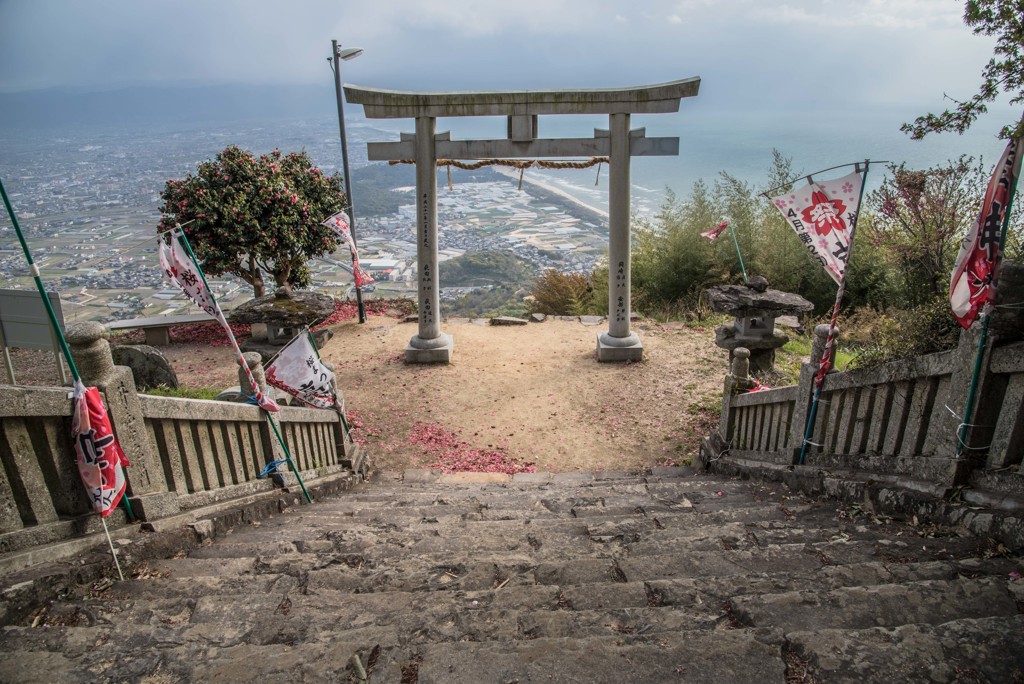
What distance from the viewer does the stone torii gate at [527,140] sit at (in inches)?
418

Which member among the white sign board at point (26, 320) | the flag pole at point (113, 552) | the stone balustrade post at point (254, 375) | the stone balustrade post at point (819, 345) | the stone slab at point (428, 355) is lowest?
the stone slab at point (428, 355)

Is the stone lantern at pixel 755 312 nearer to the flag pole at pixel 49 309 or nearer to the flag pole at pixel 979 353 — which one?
the flag pole at pixel 979 353

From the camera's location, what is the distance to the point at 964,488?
367cm

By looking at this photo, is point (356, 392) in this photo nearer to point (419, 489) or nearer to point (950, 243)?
point (419, 489)

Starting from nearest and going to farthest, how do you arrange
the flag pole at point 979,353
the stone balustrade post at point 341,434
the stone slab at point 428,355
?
the flag pole at point 979,353, the stone balustrade post at point 341,434, the stone slab at point 428,355

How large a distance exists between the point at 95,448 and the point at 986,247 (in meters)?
5.11

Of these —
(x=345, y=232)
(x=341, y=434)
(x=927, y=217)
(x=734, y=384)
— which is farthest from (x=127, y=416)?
(x=927, y=217)

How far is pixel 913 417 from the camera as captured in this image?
163 inches

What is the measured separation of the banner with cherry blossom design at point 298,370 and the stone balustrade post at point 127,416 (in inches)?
72.7

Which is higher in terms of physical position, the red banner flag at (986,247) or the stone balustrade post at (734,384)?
the red banner flag at (986,247)

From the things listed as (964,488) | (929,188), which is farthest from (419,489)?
(929,188)

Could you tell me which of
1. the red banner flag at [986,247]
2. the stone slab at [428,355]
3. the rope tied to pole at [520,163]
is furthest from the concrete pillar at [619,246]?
the red banner flag at [986,247]

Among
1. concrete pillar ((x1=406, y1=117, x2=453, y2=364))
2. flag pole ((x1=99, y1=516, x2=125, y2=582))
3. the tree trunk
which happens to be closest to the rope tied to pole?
concrete pillar ((x1=406, y1=117, x2=453, y2=364))

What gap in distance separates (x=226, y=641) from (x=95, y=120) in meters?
76.1
